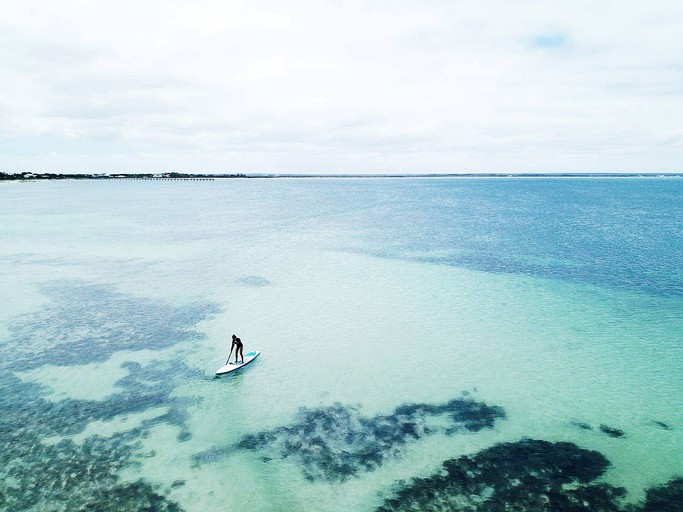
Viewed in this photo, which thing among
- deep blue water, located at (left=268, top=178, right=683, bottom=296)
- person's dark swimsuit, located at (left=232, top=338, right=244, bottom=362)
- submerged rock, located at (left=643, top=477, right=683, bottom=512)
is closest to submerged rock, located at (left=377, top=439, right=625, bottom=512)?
submerged rock, located at (left=643, top=477, right=683, bottom=512)

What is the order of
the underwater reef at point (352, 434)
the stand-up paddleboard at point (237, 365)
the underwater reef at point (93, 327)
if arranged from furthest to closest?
the underwater reef at point (93, 327), the stand-up paddleboard at point (237, 365), the underwater reef at point (352, 434)

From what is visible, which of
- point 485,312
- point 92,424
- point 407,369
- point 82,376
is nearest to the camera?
point 92,424

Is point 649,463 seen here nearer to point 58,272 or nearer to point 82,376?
point 82,376

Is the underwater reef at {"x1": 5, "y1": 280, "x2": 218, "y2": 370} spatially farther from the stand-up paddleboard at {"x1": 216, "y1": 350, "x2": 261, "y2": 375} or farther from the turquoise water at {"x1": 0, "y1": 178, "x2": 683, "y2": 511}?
the stand-up paddleboard at {"x1": 216, "y1": 350, "x2": 261, "y2": 375}

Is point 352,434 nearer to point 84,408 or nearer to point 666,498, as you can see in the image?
point 666,498

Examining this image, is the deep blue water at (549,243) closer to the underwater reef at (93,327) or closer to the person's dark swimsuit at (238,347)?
the underwater reef at (93,327)

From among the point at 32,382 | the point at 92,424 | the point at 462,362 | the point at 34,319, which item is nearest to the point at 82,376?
the point at 32,382

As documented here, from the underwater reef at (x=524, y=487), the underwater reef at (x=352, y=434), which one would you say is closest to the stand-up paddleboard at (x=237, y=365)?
the underwater reef at (x=352, y=434)
